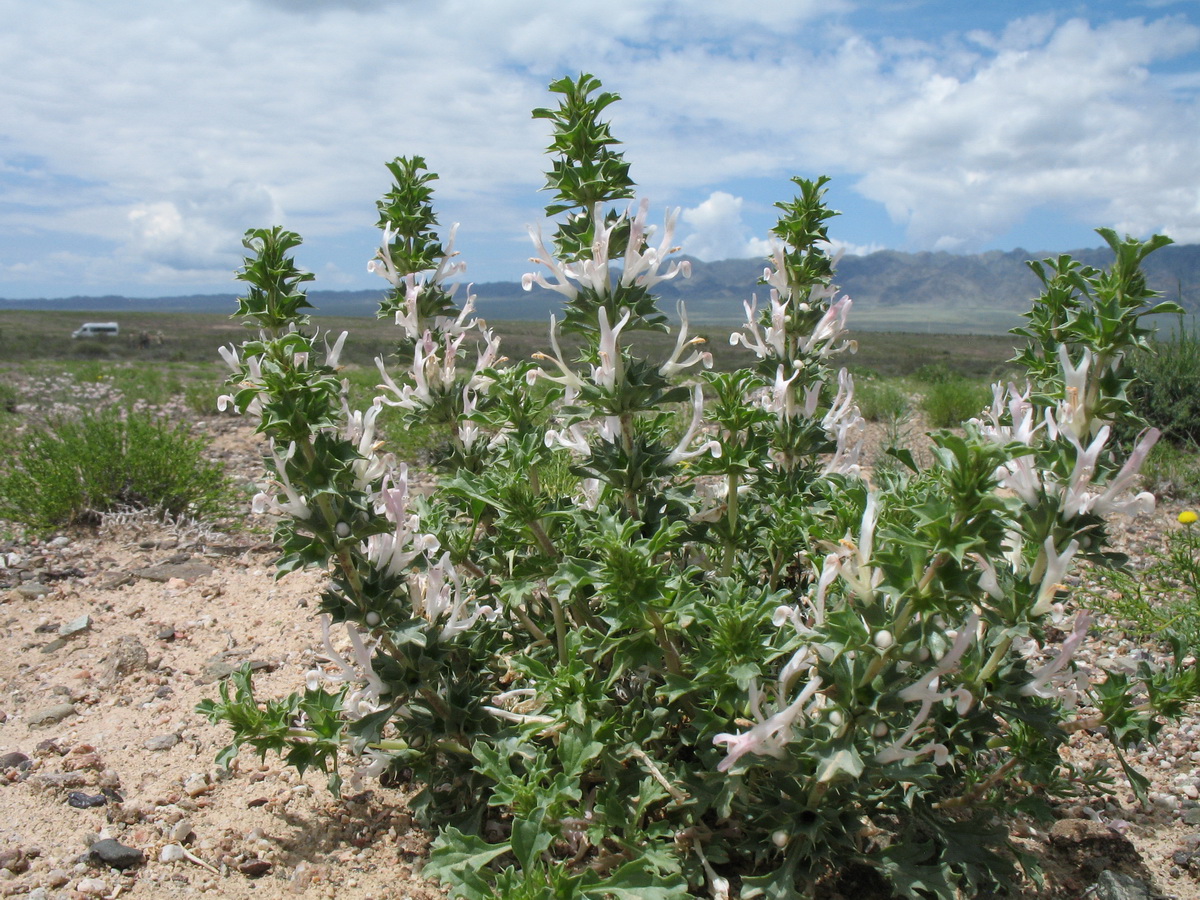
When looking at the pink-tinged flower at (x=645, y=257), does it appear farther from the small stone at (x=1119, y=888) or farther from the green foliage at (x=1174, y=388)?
the green foliage at (x=1174, y=388)

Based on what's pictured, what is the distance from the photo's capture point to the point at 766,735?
179 cm

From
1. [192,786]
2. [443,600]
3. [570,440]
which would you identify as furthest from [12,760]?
[570,440]

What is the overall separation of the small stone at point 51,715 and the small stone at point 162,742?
1.58 feet

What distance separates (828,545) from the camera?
178cm

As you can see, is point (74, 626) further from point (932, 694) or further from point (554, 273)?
point (932, 694)

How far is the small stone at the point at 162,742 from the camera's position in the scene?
2973 millimetres

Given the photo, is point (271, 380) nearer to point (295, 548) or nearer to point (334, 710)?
point (295, 548)

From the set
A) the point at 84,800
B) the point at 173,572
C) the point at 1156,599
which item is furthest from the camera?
the point at 173,572

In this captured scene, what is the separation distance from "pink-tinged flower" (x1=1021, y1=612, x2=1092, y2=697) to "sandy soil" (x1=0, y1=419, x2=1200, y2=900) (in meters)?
0.89

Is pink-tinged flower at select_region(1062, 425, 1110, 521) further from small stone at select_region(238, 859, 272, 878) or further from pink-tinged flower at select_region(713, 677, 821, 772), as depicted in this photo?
small stone at select_region(238, 859, 272, 878)

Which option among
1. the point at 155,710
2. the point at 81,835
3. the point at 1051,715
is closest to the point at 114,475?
the point at 155,710

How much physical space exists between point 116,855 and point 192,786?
399 mm

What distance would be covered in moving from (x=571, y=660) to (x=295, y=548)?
0.77 meters

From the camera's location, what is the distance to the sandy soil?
7.71 ft
